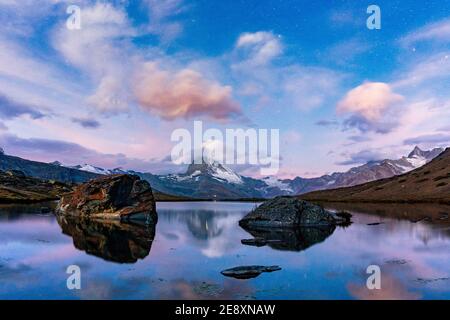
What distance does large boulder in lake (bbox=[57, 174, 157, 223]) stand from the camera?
84250mm

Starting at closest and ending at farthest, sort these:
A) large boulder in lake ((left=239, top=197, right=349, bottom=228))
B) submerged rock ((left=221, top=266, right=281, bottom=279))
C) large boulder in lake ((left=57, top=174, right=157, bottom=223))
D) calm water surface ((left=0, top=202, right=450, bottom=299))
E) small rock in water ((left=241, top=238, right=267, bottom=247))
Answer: calm water surface ((left=0, top=202, right=450, bottom=299)) < submerged rock ((left=221, top=266, right=281, bottom=279)) < small rock in water ((left=241, top=238, right=267, bottom=247)) < large boulder in lake ((left=239, top=197, right=349, bottom=228)) < large boulder in lake ((left=57, top=174, right=157, bottom=223))

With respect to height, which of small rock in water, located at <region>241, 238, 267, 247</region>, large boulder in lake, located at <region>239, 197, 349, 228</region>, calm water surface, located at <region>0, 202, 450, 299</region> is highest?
large boulder in lake, located at <region>239, 197, 349, 228</region>

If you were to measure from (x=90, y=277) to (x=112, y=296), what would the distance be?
6082 millimetres

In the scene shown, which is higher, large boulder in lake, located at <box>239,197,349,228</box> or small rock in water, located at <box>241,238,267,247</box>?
large boulder in lake, located at <box>239,197,349,228</box>

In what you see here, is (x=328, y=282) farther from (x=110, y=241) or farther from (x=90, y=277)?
(x=110, y=241)

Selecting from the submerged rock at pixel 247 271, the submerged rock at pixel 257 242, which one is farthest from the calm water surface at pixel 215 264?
the submerged rock at pixel 257 242

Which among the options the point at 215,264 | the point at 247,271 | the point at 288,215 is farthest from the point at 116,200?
the point at 247,271

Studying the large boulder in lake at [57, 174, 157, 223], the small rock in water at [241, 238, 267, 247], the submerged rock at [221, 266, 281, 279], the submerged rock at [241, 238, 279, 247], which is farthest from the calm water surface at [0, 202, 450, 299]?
the large boulder in lake at [57, 174, 157, 223]

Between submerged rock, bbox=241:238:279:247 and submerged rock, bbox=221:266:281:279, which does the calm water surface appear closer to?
submerged rock, bbox=221:266:281:279

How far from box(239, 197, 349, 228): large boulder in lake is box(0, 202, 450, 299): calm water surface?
12242 mm

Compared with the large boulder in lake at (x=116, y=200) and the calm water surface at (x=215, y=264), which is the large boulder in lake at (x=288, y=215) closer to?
the calm water surface at (x=215, y=264)

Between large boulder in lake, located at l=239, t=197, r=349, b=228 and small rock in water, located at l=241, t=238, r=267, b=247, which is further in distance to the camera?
large boulder in lake, located at l=239, t=197, r=349, b=228

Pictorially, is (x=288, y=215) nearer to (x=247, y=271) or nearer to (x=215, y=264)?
(x=215, y=264)
